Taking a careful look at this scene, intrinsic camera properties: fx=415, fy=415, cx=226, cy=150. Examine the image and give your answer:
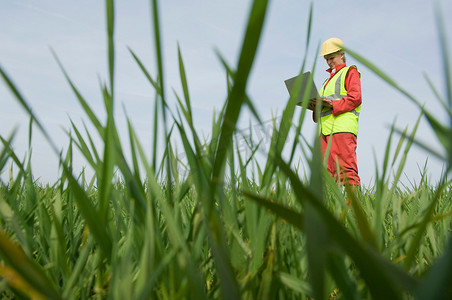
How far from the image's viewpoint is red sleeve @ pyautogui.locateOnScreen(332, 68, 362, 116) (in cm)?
381

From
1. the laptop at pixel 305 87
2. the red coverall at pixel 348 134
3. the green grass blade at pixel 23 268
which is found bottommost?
the red coverall at pixel 348 134

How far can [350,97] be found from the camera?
3.88 metres

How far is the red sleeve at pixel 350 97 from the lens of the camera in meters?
3.81

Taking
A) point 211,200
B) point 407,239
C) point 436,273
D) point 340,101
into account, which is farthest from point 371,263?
point 340,101

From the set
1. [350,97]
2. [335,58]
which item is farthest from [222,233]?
[335,58]

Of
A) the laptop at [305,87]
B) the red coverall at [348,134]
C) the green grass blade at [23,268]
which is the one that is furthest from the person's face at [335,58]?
the green grass blade at [23,268]

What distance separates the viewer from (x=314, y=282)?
227 mm

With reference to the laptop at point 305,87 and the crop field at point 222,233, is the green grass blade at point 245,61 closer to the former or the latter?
the crop field at point 222,233

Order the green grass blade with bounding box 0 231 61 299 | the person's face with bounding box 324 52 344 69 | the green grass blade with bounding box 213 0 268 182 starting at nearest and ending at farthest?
the green grass blade with bounding box 213 0 268 182 → the green grass blade with bounding box 0 231 61 299 → the person's face with bounding box 324 52 344 69

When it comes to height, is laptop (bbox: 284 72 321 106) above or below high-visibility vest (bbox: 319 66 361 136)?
above

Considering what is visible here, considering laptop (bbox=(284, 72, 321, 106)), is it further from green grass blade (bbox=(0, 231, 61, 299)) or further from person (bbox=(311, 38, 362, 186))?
person (bbox=(311, 38, 362, 186))

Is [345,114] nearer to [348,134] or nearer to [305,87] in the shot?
[348,134]

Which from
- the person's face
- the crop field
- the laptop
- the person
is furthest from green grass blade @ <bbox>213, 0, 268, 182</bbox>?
the person's face

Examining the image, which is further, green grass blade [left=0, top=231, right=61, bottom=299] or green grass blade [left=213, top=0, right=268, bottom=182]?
green grass blade [left=0, top=231, right=61, bottom=299]
